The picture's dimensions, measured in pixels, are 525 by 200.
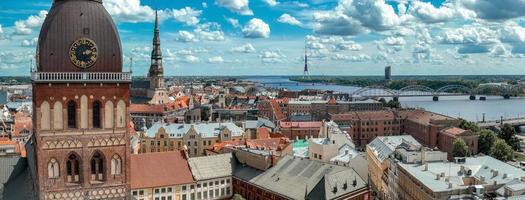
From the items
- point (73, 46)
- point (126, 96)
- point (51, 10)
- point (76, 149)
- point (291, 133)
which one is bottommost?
point (291, 133)

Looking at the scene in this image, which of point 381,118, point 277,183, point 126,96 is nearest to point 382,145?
point 277,183

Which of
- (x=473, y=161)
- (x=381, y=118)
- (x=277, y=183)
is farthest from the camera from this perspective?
(x=381, y=118)

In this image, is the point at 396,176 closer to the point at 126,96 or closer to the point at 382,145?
the point at 382,145

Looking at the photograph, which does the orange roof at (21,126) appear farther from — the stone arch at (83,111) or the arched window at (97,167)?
the stone arch at (83,111)

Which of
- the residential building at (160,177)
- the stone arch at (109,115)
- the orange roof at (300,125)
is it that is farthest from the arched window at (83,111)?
the orange roof at (300,125)

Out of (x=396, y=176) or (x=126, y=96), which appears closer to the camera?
(x=126, y=96)

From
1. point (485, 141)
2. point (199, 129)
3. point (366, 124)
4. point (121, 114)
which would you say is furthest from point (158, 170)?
point (366, 124)

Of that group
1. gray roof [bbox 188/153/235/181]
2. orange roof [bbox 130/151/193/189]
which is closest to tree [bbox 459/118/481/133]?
gray roof [bbox 188/153/235/181]
